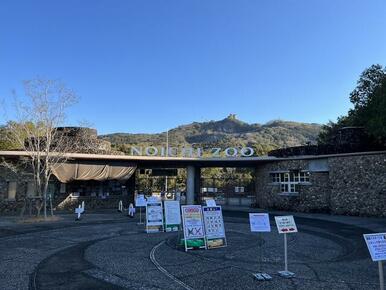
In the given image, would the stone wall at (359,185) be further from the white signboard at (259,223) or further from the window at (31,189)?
the window at (31,189)

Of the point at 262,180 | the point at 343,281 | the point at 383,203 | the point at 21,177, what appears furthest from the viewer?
the point at 262,180

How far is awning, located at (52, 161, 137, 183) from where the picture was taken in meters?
22.7

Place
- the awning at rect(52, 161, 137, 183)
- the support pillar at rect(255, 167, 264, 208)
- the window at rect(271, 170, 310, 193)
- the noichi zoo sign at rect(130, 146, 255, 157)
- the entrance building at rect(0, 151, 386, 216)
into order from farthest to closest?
the support pillar at rect(255, 167, 264, 208)
the noichi zoo sign at rect(130, 146, 255, 157)
the window at rect(271, 170, 310, 193)
the awning at rect(52, 161, 137, 183)
the entrance building at rect(0, 151, 386, 216)

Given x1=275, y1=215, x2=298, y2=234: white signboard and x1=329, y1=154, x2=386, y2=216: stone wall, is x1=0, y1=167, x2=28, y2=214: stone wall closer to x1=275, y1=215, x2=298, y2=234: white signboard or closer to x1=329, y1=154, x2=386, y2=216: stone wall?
x1=275, y1=215, x2=298, y2=234: white signboard

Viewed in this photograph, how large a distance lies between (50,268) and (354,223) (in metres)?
14.6

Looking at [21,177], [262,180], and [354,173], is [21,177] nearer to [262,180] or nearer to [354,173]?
[262,180]

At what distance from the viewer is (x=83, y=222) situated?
59.0 feet

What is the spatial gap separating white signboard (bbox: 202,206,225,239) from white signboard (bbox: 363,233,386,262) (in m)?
5.65

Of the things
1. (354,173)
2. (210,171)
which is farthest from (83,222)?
(210,171)

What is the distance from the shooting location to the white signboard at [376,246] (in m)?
5.92

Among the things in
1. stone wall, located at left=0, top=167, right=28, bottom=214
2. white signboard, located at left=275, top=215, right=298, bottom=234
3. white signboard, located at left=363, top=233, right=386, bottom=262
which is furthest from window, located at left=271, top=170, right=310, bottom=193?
white signboard, located at left=363, top=233, right=386, bottom=262

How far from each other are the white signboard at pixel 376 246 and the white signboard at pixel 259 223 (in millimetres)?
2977

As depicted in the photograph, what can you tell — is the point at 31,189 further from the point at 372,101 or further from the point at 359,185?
the point at 372,101

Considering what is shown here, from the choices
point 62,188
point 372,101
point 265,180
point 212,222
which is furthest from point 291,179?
point 62,188
